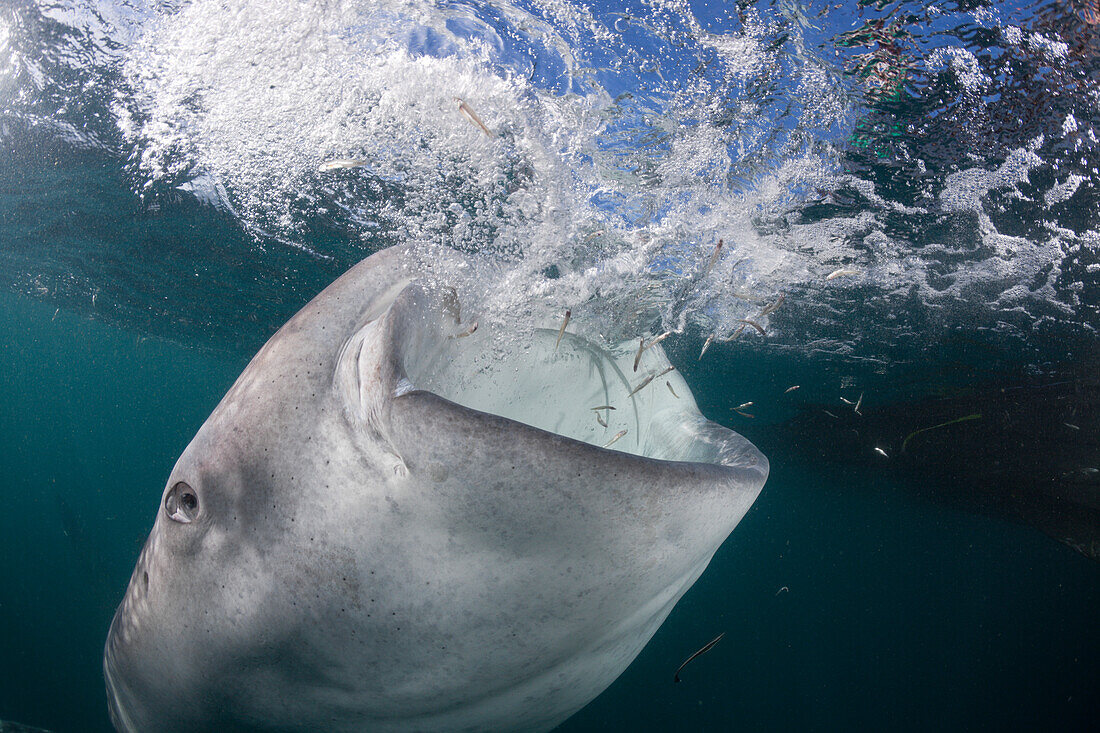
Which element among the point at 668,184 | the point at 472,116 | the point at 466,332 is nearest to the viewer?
the point at 466,332

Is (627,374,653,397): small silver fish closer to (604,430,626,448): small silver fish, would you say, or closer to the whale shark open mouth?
the whale shark open mouth

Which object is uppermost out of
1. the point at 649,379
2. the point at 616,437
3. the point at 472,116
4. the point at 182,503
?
the point at 472,116

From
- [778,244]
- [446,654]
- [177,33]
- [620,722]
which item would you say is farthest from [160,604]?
[620,722]

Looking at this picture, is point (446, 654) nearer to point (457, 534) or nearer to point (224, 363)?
point (457, 534)

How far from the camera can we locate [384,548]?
3.88ft

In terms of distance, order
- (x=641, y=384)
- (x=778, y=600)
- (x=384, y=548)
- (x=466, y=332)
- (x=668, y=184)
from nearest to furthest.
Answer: (x=384, y=548)
(x=466, y=332)
(x=641, y=384)
(x=668, y=184)
(x=778, y=600)

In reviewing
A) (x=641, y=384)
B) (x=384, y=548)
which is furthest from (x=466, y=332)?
(x=641, y=384)

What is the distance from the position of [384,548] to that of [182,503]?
2.45ft

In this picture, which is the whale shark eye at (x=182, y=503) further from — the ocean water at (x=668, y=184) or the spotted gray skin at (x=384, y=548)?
the ocean water at (x=668, y=184)

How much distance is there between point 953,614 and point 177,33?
99466 mm

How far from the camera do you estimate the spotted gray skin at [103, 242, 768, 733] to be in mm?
1088

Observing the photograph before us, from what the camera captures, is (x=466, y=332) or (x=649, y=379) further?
(x=649, y=379)

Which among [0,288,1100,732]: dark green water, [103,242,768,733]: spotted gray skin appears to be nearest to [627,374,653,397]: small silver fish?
[103,242,768,733]: spotted gray skin

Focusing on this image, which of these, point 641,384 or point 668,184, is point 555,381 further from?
point 668,184
